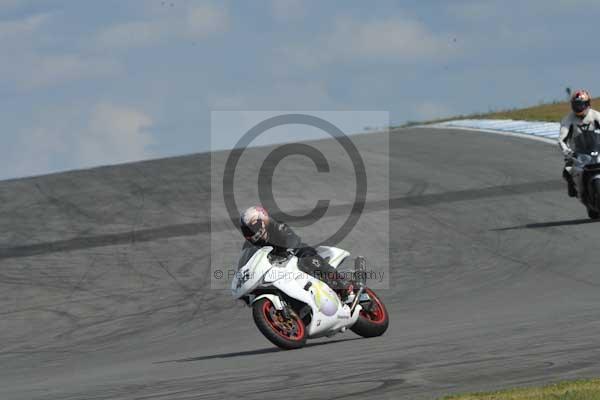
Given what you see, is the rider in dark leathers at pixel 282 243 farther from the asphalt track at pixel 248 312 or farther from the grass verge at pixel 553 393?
the grass verge at pixel 553 393

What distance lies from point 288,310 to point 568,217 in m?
11.9

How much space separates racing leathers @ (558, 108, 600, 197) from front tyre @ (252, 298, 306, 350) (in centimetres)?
1008

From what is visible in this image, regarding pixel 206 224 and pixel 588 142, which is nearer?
pixel 588 142

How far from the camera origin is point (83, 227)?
926 inches

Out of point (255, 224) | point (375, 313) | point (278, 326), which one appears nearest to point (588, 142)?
point (375, 313)

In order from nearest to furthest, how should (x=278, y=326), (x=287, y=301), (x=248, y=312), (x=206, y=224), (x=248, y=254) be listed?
1. (x=278, y=326)
2. (x=287, y=301)
3. (x=248, y=254)
4. (x=248, y=312)
5. (x=206, y=224)

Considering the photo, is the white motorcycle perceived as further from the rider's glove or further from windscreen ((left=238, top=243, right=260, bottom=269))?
the rider's glove

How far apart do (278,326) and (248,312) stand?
192 inches

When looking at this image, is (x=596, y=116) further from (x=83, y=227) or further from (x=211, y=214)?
(x=83, y=227)

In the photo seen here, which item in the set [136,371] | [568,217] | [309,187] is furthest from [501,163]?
[136,371]

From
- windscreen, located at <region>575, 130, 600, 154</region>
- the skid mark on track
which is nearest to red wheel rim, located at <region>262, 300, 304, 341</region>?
windscreen, located at <region>575, 130, 600, 154</region>

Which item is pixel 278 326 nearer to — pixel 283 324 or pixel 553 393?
pixel 283 324

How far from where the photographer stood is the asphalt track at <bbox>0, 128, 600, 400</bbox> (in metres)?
8.34

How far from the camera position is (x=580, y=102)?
63.7 feet
